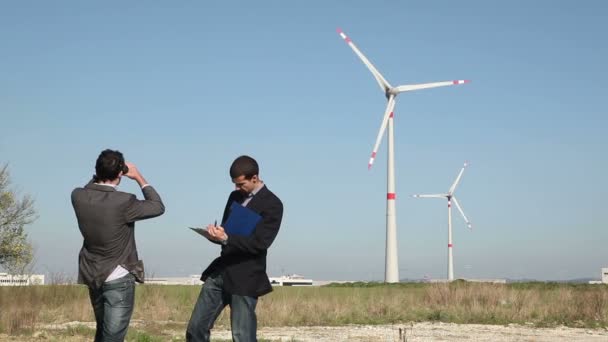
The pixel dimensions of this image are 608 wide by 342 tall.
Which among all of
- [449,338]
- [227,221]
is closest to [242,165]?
[227,221]

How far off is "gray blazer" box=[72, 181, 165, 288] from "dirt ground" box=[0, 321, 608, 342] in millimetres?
7963

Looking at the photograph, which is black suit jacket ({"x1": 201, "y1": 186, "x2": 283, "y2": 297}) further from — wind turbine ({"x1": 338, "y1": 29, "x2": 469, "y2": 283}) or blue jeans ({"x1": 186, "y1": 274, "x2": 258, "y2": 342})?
wind turbine ({"x1": 338, "y1": 29, "x2": 469, "y2": 283})

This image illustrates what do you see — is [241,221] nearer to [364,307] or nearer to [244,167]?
[244,167]

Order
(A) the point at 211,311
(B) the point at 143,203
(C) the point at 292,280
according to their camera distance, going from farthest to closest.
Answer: (C) the point at 292,280 < (A) the point at 211,311 < (B) the point at 143,203

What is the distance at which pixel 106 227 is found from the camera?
589cm

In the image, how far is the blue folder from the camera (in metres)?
6.41

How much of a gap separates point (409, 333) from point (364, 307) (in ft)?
21.5

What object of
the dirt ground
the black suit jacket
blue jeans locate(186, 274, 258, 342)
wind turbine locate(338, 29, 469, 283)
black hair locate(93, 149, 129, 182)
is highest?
wind turbine locate(338, 29, 469, 283)

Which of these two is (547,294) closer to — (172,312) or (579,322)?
(579,322)

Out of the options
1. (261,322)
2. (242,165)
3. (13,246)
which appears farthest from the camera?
(13,246)

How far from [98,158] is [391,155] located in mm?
41007

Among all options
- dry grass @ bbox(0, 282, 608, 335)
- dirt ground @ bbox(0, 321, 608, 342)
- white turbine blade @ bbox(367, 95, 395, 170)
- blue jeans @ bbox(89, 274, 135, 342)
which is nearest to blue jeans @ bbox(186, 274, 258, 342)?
blue jeans @ bbox(89, 274, 135, 342)

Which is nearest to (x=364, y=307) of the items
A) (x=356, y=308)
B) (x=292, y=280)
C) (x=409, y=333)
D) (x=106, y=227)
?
(x=356, y=308)

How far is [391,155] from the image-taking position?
46469 millimetres
